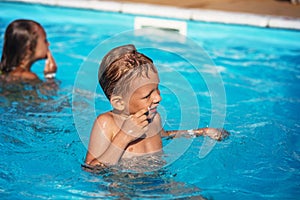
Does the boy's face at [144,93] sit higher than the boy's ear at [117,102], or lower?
higher

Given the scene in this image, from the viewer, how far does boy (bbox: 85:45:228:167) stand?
2.84 meters

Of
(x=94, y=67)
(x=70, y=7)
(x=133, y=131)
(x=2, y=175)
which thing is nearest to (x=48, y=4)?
(x=70, y=7)

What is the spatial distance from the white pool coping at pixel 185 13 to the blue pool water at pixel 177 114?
9 centimetres

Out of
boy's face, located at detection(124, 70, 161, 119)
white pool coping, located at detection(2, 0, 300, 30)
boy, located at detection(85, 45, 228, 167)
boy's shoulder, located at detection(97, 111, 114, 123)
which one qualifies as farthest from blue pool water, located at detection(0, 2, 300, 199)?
boy's face, located at detection(124, 70, 161, 119)

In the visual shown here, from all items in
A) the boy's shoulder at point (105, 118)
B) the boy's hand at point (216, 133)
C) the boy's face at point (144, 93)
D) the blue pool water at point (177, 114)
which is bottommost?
the blue pool water at point (177, 114)

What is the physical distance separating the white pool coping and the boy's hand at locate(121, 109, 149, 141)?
3930 millimetres

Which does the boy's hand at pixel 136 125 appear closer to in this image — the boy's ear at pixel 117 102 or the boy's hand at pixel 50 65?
the boy's ear at pixel 117 102

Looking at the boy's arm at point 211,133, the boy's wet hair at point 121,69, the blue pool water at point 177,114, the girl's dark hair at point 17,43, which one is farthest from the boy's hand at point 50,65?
the boy's wet hair at point 121,69

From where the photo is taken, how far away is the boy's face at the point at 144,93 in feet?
9.35

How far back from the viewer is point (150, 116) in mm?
3020

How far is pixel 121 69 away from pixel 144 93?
0.57 ft

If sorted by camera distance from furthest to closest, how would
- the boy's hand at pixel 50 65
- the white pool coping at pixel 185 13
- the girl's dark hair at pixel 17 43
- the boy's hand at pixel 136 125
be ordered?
the white pool coping at pixel 185 13, the boy's hand at pixel 50 65, the girl's dark hair at pixel 17 43, the boy's hand at pixel 136 125

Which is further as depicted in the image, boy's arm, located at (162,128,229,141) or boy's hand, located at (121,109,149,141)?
boy's arm, located at (162,128,229,141)

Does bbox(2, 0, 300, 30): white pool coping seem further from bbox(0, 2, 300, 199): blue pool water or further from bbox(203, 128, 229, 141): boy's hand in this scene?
bbox(203, 128, 229, 141): boy's hand
